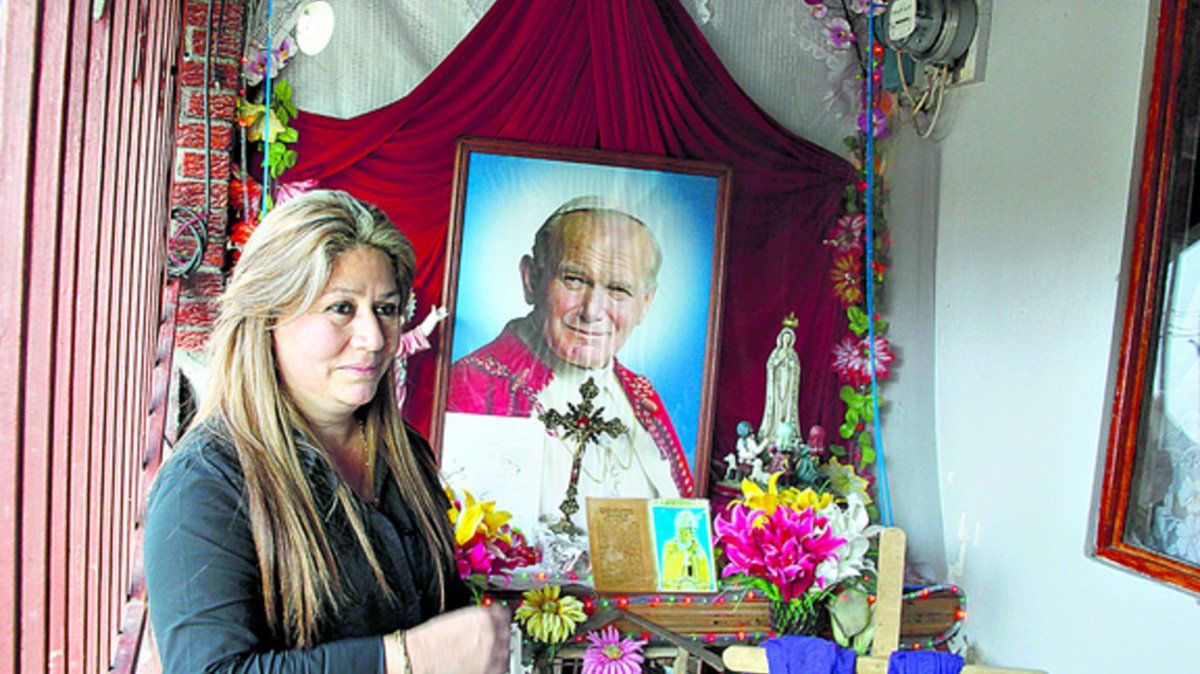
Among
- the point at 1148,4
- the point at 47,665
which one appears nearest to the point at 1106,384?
the point at 1148,4

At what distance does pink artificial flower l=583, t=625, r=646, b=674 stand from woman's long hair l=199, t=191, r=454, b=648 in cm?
117

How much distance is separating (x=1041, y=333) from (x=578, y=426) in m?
1.30

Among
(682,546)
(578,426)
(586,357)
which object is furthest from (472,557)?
(586,357)

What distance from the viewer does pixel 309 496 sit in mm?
1132

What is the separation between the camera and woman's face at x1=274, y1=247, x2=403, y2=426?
3.87ft

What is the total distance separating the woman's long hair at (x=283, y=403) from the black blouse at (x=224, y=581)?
14 mm

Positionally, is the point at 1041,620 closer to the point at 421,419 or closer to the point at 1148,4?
the point at 1148,4

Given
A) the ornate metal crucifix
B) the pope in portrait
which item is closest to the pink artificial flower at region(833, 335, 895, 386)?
the pope in portrait

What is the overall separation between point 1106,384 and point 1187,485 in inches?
14.3

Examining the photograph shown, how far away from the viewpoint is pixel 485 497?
120 inches

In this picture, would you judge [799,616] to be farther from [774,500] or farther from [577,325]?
[577,325]

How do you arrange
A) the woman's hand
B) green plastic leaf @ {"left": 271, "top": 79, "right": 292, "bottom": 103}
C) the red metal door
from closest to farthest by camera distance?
the red metal door → the woman's hand → green plastic leaf @ {"left": 271, "top": 79, "right": 292, "bottom": 103}

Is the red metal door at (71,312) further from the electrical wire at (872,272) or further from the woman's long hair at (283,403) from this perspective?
the electrical wire at (872,272)

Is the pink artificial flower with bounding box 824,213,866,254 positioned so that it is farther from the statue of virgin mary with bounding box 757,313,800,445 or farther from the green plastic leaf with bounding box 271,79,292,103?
the green plastic leaf with bounding box 271,79,292,103
